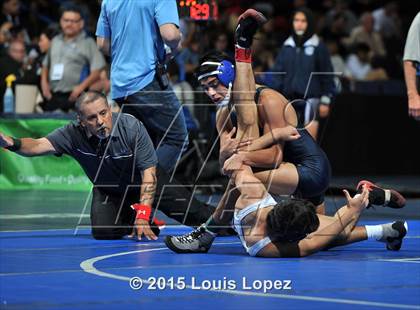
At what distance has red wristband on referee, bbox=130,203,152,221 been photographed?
8523mm

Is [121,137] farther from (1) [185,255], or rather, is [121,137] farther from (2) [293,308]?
(2) [293,308]

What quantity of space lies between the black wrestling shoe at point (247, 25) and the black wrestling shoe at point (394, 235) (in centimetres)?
163

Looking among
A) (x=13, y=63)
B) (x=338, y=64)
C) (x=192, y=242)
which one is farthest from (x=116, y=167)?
(x=338, y=64)

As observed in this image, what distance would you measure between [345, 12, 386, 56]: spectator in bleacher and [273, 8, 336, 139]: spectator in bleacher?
5.56 m

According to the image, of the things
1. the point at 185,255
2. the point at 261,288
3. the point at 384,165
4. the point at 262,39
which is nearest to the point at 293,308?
the point at 261,288

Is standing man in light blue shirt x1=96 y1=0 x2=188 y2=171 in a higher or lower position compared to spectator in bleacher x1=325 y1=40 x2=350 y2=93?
higher

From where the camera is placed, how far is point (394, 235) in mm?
7934

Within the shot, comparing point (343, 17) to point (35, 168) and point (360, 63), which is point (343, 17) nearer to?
point (360, 63)

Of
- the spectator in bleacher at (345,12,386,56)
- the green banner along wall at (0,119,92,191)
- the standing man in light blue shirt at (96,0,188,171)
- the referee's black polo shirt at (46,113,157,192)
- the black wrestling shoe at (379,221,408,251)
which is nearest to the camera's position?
the black wrestling shoe at (379,221,408,251)

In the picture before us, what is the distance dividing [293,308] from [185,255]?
243 centimetres

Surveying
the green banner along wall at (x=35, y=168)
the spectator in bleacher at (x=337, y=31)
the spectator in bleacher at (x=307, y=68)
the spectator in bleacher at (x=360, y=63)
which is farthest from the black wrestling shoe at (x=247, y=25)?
the spectator in bleacher at (x=337, y=31)

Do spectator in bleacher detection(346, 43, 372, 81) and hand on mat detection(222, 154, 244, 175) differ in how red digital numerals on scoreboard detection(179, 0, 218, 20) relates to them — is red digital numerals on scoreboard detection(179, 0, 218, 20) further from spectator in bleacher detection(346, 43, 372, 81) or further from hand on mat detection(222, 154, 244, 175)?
spectator in bleacher detection(346, 43, 372, 81)

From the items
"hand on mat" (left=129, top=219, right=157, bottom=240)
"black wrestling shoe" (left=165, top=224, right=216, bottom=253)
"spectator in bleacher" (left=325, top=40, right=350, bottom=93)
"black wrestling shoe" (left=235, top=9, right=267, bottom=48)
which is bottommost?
"hand on mat" (left=129, top=219, right=157, bottom=240)

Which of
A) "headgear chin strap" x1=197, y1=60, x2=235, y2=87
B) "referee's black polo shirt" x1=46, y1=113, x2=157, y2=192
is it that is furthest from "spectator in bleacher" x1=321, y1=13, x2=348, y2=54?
"headgear chin strap" x1=197, y1=60, x2=235, y2=87
